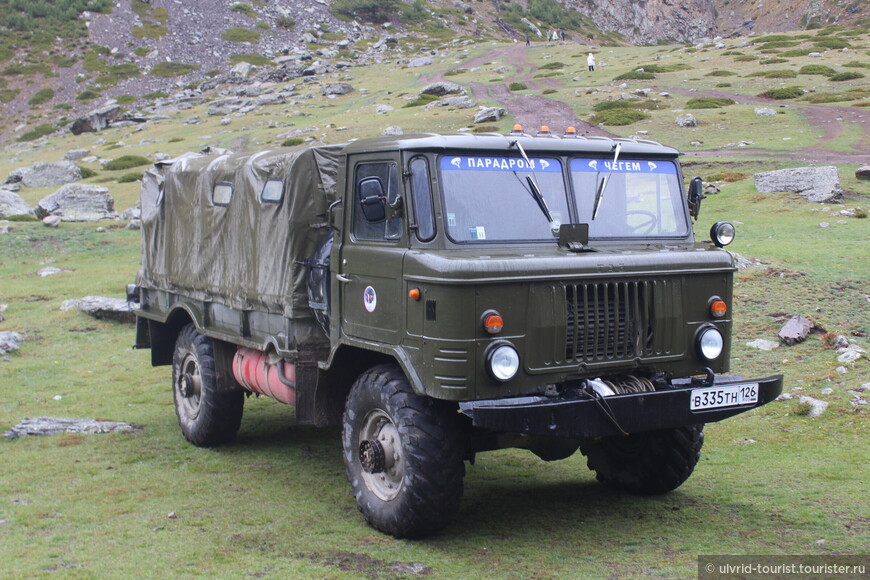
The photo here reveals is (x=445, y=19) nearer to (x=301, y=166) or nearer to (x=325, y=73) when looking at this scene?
(x=325, y=73)

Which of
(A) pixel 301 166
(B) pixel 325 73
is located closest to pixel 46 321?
(A) pixel 301 166

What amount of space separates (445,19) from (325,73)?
123 feet

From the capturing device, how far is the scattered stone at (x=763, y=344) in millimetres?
12148

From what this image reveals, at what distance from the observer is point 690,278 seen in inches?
277

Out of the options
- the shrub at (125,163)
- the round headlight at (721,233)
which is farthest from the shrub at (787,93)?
the round headlight at (721,233)

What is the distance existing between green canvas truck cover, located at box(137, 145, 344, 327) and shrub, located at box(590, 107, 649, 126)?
29606 millimetres

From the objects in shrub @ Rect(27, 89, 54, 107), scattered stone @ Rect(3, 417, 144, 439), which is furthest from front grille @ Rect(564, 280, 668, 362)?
shrub @ Rect(27, 89, 54, 107)

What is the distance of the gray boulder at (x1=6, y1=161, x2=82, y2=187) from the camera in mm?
41906

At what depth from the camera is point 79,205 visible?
31.5m

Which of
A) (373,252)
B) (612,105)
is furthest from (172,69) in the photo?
(373,252)

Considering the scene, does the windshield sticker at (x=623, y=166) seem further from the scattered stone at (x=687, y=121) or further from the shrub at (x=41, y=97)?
the shrub at (x=41, y=97)

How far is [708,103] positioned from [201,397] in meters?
36.0

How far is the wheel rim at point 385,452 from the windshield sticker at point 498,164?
A: 195 cm

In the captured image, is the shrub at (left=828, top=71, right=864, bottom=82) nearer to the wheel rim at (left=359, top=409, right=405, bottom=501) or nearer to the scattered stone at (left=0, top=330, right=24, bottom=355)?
the scattered stone at (left=0, top=330, right=24, bottom=355)
